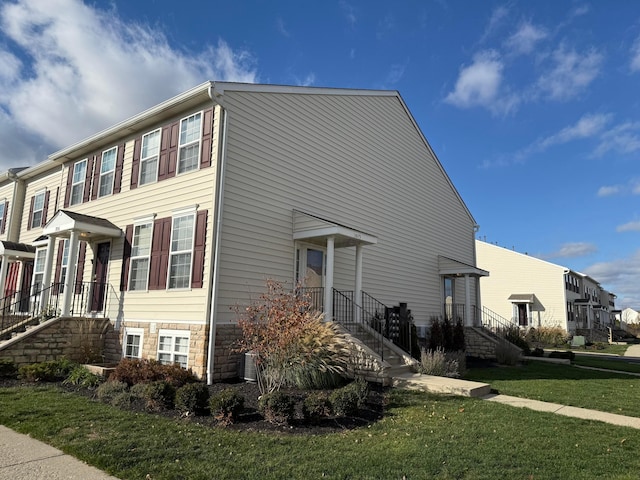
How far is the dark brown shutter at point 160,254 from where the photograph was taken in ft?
37.4

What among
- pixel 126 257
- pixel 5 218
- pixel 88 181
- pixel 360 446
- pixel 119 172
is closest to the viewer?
pixel 360 446

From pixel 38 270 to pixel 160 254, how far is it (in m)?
7.87

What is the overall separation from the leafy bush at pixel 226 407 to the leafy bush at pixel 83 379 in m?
4.05

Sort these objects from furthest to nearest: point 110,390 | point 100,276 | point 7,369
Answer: point 100,276
point 7,369
point 110,390

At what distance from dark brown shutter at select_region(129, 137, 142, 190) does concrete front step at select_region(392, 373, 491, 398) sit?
9188 mm

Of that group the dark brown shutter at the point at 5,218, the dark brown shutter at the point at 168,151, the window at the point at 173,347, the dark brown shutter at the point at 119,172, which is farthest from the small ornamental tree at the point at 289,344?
the dark brown shutter at the point at 5,218

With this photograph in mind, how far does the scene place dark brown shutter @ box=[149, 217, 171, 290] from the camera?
11406 mm

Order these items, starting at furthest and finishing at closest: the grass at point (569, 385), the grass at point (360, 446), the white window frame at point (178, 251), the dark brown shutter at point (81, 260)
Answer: the dark brown shutter at point (81, 260) < the white window frame at point (178, 251) < the grass at point (569, 385) < the grass at point (360, 446)

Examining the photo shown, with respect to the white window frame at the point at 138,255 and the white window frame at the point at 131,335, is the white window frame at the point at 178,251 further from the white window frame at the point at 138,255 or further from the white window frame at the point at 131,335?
the white window frame at the point at 131,335

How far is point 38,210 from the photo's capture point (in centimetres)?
1808

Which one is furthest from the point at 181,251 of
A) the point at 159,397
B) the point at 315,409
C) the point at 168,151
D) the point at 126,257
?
the point at 315,409

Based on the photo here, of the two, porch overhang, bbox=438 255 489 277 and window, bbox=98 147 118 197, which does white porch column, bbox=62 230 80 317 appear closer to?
window, bbox=98 147 118 197

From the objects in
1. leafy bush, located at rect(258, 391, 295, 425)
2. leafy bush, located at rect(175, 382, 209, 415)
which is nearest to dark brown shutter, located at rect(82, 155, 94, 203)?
leafy bush, located at rect(175, 382, 209, 415)

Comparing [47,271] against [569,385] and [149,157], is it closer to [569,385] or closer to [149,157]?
[149,157]
